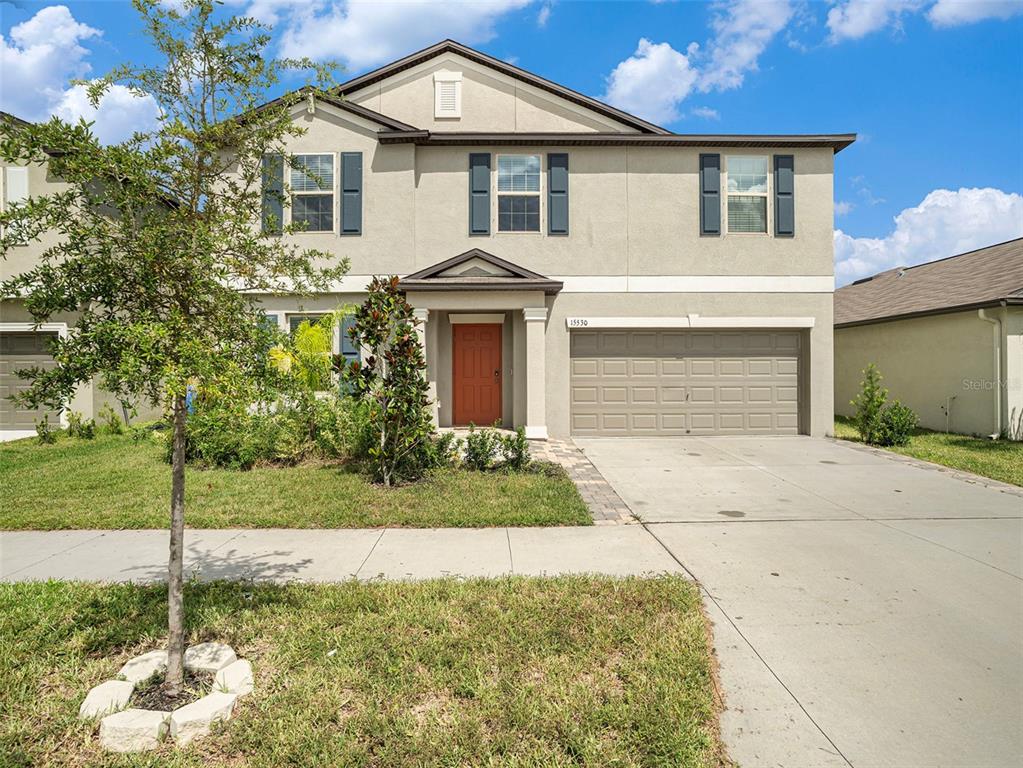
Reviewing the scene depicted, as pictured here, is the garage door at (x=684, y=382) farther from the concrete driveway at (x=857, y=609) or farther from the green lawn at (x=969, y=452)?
the concrete driveway at (x=857, y=609)

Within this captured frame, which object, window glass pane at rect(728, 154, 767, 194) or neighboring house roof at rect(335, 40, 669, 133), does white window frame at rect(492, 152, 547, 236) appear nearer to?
neighboring house roof at rect(335, 40, 669, 133)

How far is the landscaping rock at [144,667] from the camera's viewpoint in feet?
9.72

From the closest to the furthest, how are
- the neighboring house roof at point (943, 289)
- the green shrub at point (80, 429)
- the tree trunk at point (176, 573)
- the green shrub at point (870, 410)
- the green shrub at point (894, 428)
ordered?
1. the tree trunk at point (176, 573)
2. the green shrub at point (894, 428)
3. the green shrub at point (870, 410)
4. the green shrub at point (80, 429)
5. the neighboring house roof at point (943, 289)

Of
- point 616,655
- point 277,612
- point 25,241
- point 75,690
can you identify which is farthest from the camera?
point 277,612

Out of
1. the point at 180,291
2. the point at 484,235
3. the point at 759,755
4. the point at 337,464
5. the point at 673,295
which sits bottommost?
the point at 759,755

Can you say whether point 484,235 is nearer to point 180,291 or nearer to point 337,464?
point 337,464

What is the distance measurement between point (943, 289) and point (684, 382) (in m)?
8.52

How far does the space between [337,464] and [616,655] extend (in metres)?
6.13

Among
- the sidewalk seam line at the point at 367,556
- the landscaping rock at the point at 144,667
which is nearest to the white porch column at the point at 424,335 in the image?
the sidewalk seam line at the point at 367,556

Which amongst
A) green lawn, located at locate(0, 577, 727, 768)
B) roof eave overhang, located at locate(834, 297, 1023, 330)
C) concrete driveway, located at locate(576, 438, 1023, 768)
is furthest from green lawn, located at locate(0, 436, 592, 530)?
roof eave overhang, located at locate(834, 297, 1023, 330)

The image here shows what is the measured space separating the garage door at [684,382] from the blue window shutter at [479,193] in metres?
3.18

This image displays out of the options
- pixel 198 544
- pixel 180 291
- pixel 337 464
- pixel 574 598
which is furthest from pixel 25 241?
pixel 337 464

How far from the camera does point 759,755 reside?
2.49 meters

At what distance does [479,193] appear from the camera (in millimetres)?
11719
